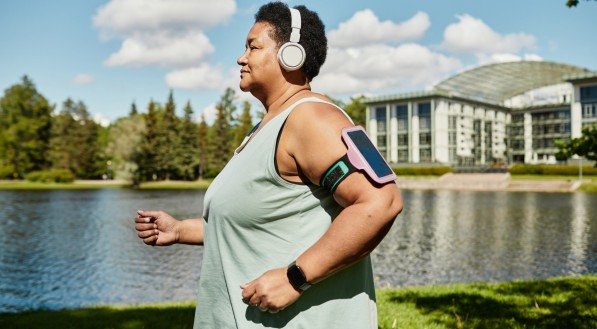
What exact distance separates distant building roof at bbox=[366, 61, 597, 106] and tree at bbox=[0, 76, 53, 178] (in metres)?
55.9

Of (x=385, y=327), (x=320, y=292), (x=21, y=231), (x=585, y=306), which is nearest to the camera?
(x=320, y=292)

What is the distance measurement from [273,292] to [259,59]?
838 mm

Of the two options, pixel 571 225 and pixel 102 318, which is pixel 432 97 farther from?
pixel 102 318

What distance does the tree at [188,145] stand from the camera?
8651cm

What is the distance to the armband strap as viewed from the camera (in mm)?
1625

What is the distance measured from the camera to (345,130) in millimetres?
1639

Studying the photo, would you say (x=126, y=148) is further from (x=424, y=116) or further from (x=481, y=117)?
(x=481, y=117)

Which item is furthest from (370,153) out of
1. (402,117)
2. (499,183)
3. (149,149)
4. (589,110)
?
(402,117)

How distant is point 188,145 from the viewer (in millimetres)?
87062

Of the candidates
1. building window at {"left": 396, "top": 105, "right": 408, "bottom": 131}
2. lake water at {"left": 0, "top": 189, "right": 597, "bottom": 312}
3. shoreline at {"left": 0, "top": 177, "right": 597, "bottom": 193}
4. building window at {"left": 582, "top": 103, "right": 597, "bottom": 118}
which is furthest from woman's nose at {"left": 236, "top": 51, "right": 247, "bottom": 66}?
building window at {"left": 396, "top": 105, "right": 408, "bottom": 131}

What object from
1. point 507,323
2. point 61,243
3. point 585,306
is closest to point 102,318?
point 507,323

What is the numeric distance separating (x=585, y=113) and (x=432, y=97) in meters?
21.9

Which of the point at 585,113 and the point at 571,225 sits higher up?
the point at 585,113

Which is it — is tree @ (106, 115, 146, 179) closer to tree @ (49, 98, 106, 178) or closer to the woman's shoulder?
tree @ (49, 98, 106, 178)
